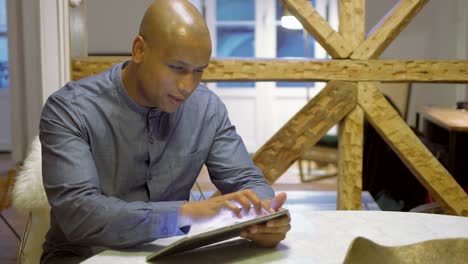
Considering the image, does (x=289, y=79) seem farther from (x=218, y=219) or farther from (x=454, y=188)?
(x=218, y=219)

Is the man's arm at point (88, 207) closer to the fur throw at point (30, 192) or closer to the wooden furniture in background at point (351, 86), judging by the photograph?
the fur throw at point (30, 192)

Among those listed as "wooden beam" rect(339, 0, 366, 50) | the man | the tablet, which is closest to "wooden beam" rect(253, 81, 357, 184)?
"wooden beam" rect(339, 0, 366, 50)

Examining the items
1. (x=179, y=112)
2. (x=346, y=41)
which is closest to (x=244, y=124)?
(x=346, y=41)

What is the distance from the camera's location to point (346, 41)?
2908 millimetres

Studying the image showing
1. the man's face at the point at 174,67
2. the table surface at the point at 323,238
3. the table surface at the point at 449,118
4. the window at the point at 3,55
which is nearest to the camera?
the table surface at the point at 323,238

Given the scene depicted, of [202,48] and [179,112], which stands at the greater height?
[202,48]

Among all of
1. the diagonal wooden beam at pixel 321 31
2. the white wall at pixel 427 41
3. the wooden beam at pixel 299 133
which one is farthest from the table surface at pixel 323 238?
the white wall at pixel 427 41

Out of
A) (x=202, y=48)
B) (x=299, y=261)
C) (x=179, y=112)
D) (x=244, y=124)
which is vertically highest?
(x=202, y=48)

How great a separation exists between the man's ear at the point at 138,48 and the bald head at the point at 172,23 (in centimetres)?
1

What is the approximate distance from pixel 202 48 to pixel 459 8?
6.20m

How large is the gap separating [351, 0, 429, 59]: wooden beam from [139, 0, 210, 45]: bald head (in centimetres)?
146

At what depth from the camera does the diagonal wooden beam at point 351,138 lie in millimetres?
2908

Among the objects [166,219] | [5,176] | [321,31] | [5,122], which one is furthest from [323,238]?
[5,122]

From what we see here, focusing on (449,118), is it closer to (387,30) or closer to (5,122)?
(387,30)
